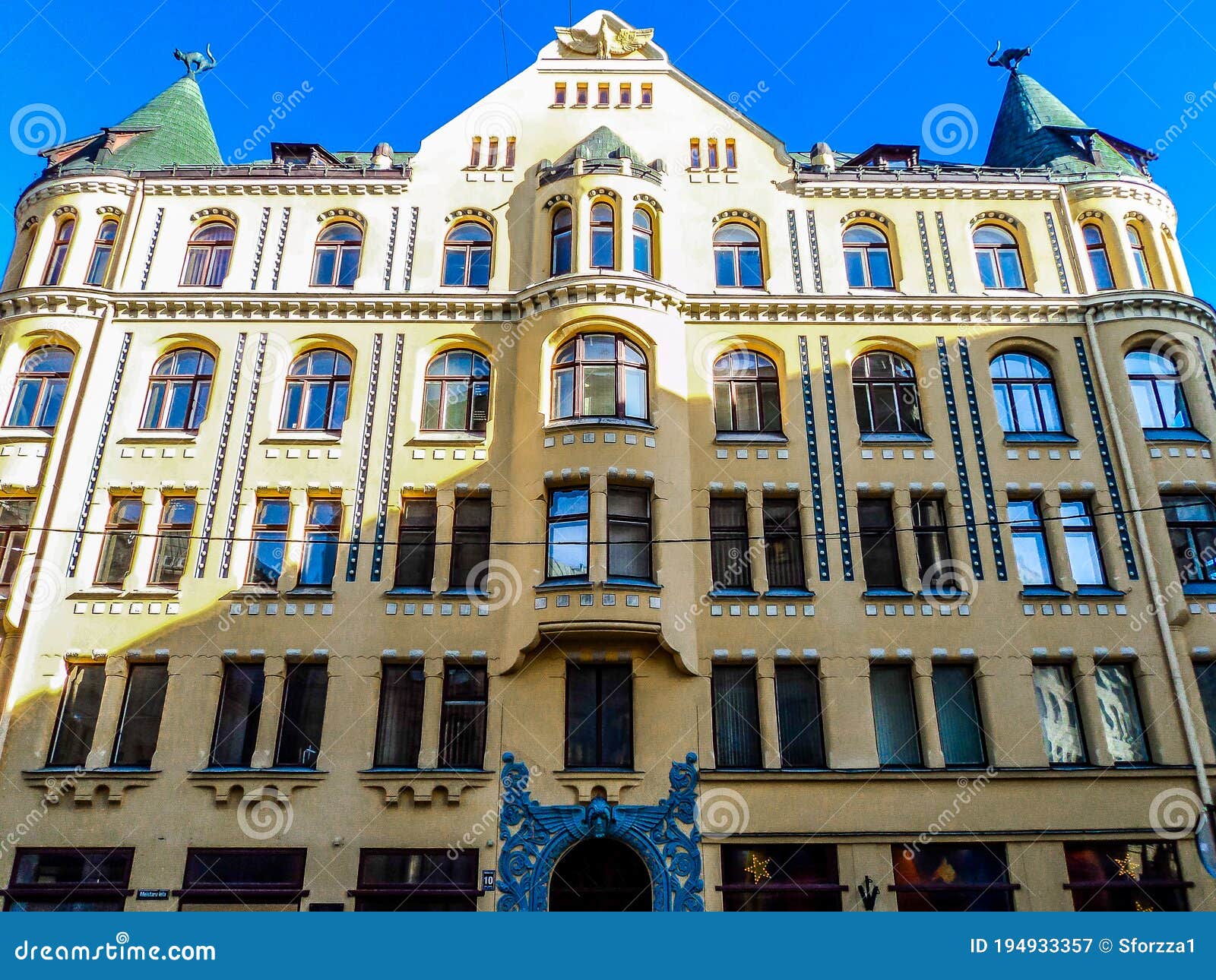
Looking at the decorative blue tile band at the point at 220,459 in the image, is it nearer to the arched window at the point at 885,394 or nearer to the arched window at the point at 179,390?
the arched window at the point at 179,390

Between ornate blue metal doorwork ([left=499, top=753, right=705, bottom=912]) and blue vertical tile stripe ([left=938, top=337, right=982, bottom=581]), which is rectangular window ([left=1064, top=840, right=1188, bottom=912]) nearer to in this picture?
blue vertical tile stripe ([left=938, top=337, right=982, bottom=581])

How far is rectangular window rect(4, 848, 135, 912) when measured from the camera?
62.2 ft

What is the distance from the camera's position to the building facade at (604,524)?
19656mm

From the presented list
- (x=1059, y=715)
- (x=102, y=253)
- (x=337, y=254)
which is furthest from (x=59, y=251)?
(x=1059, y=715)

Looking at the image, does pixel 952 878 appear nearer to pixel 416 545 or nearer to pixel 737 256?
pixel 416 545

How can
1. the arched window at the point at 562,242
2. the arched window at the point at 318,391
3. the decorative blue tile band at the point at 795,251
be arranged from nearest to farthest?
the arched window at the point at 318,391 < the arched window at the point at 562,242 < the decorative blue tile band at the point at 795,251

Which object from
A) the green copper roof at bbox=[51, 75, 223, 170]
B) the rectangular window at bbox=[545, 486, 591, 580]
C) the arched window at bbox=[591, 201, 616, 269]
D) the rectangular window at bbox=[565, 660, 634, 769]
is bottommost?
the rectangular window at bbox=[565, 660, 634, 769]

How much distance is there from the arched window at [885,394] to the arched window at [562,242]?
829 centimetres

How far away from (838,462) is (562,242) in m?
9.67

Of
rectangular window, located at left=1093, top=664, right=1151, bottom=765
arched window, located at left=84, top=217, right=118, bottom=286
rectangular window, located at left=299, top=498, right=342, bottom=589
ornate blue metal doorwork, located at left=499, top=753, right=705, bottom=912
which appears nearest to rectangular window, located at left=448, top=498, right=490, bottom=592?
rectangular window, located at left=299, top=498, right=342, bottom=589

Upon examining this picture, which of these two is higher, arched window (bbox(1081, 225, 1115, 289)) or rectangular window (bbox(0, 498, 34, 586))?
arched window (bbox(1081, 225, 1115, 289))

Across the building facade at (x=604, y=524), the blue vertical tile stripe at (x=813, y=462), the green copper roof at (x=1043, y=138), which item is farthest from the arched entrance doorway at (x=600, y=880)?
the green copper roof at (x=1043, y=138)

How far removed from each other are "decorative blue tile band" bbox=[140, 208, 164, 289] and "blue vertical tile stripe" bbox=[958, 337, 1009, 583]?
73.3 ft

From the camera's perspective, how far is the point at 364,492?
22.9 m
